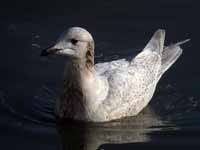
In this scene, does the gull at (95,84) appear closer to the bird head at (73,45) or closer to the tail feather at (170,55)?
the bird head at (73,45)

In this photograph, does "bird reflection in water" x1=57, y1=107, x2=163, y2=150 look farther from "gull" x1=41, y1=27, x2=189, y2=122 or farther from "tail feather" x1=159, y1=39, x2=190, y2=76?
"tail feather" x1=159, y1=39, x2=190, y2=76

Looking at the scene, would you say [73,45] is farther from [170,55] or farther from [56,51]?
[170,55]

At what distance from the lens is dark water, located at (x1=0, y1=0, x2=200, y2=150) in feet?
35.4

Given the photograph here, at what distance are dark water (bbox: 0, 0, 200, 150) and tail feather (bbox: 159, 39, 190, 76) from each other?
0.56ft

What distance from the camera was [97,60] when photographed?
12.7m

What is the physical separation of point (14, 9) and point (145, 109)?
344 cm

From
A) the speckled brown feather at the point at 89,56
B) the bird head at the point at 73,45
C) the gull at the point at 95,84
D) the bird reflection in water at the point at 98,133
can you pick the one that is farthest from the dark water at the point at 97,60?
the bird head at the point at 73,45

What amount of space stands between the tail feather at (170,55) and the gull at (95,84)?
1.61 feet

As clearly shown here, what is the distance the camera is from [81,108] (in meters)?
10.8

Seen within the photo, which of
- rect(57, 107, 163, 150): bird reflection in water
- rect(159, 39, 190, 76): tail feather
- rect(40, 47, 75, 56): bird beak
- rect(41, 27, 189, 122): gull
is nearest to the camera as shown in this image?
rect(40, 47, 75, 56): bird beak

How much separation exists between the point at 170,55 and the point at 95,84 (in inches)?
76.3

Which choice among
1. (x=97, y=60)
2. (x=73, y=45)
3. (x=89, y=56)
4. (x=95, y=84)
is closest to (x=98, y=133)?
(x=95, y=84)

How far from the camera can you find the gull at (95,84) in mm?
10453

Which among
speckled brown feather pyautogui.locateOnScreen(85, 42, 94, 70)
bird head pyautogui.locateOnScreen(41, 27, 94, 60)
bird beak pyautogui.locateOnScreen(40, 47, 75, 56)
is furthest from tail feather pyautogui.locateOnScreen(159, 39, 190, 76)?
bird beak pyautogui.locateOnScreen(40, 47, 75, 56)
